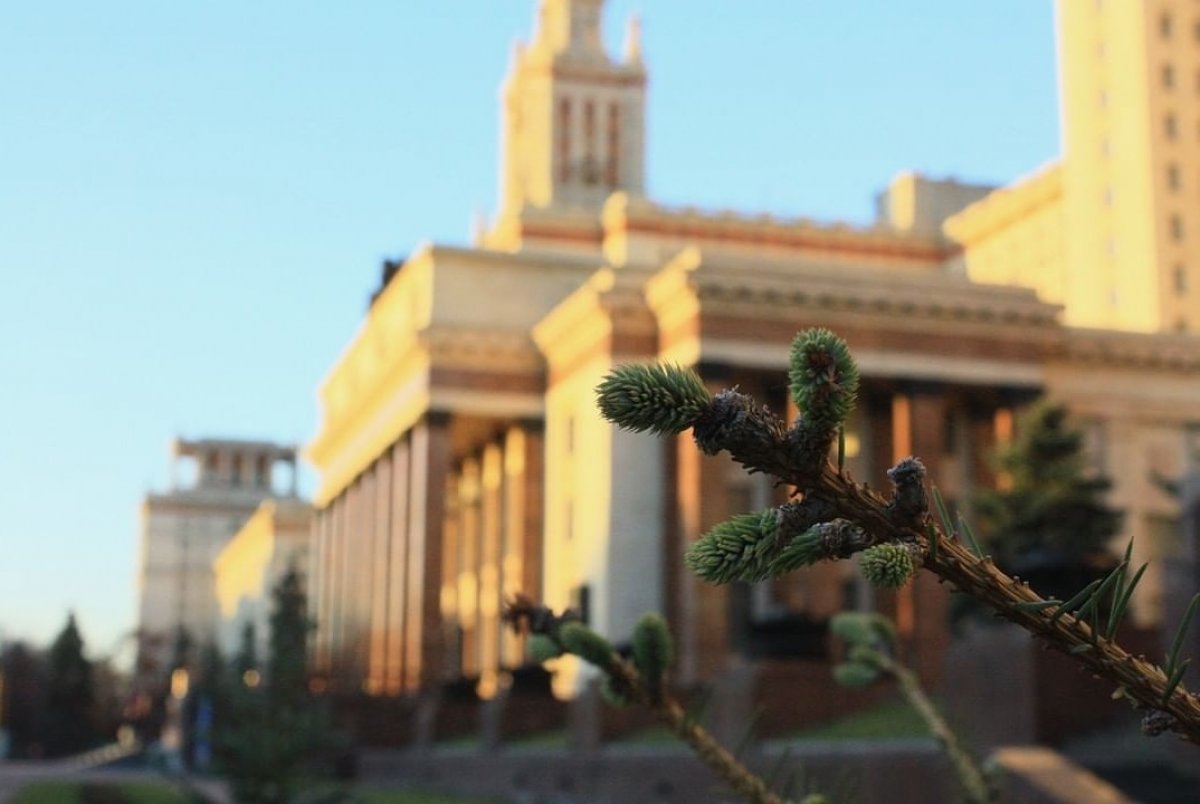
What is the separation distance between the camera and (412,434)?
193 feet

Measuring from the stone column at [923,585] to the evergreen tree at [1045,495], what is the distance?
2298mm

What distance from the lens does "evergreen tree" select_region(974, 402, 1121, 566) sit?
1688 inches

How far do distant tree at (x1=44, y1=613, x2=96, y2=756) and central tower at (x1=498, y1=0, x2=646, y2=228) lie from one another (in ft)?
93.4

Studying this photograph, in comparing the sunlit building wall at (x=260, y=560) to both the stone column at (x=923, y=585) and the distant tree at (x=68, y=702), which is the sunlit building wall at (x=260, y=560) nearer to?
the distant tree at (x=68, y=702)

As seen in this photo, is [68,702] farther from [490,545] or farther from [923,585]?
[923,585]

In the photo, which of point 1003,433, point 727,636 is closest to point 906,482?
point 727,636

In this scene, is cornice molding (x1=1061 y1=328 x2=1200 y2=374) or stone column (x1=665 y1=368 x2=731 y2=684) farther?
cornice molding (x1=1061 y1=328 x2=1200 y2=374)

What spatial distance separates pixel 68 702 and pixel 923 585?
60.3m

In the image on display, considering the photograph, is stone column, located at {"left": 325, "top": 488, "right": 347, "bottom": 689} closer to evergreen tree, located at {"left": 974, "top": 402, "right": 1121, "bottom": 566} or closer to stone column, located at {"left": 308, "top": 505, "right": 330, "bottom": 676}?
stone column, located at {"left": 308, "top": 505, "right": 330, "bottom": 676}

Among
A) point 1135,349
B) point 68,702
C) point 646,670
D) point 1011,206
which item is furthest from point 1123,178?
point 646,670

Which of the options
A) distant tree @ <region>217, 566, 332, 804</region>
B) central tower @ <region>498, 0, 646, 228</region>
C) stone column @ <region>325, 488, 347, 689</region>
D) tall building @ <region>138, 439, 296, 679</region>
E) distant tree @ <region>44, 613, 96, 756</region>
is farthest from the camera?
tall building @ <region>138, 439, 296, 679</region>

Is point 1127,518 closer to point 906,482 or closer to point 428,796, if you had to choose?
point 428,796

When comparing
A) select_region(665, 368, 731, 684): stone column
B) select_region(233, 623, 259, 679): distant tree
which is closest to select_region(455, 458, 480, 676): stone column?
select_region(665, 368, 731, 684): stone column

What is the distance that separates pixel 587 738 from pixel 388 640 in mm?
22134
